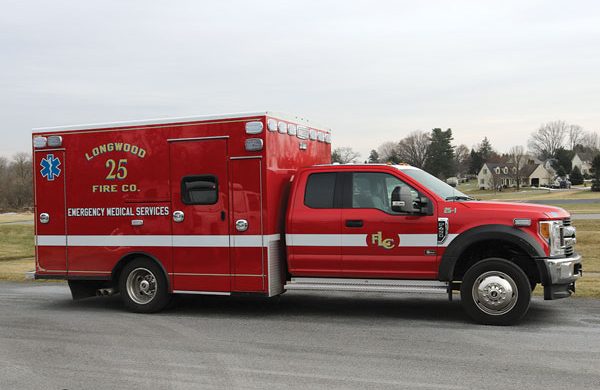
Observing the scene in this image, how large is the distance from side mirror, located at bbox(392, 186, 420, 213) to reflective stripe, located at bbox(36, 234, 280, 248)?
71.0 inches

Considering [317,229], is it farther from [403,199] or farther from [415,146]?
[415,146]

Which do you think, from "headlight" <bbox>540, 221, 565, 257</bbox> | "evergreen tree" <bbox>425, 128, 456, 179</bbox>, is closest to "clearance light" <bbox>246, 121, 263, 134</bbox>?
"headlight" <bbox>540, 221, 565, 257</bbox>

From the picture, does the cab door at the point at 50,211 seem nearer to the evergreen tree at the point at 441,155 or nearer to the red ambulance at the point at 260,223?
the red ambulance at the point at 260,223

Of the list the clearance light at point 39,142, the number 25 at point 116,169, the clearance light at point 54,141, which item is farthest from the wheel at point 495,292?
the clearance light at point 39,142

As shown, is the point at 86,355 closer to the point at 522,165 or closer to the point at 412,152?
the point at 412,152

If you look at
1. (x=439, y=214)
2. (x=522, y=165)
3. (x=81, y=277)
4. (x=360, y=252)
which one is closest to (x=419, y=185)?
(x=439, y=214)

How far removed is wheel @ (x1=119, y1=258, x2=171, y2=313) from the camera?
29.9ft

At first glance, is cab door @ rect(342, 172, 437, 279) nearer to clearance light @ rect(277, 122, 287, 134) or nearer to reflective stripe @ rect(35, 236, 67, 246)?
clearance light @ rect(277, 122, 287, 134)

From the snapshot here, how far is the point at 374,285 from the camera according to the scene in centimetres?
812

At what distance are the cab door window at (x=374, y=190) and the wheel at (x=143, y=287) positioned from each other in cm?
311

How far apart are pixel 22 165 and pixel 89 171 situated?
7462 cm

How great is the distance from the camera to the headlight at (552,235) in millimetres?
7539

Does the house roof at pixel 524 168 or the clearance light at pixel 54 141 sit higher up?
the house roof at pixel 524 168

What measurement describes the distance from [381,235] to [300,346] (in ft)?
6.46
